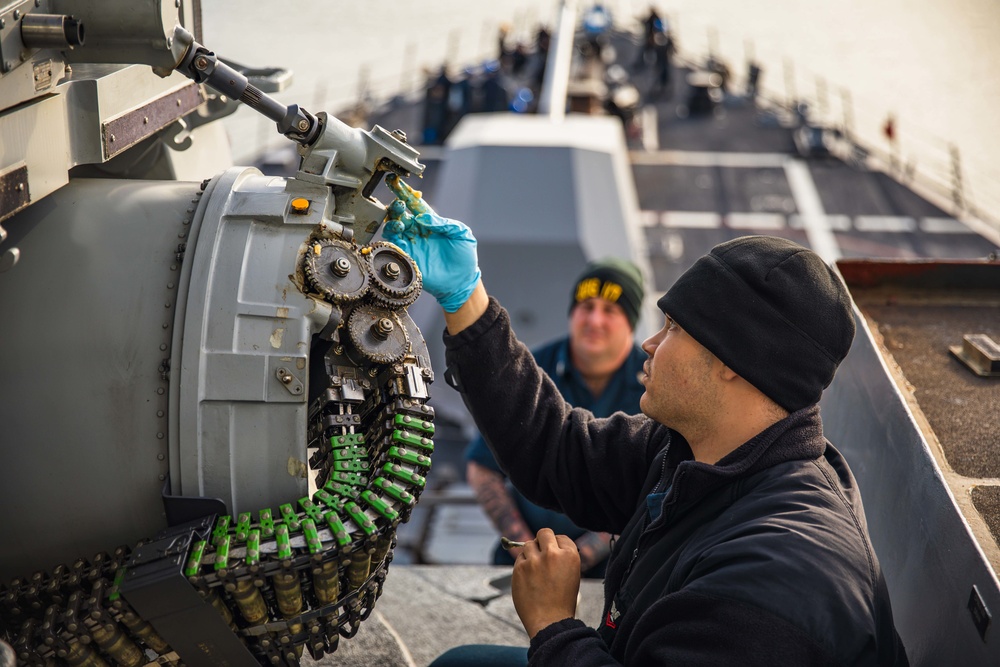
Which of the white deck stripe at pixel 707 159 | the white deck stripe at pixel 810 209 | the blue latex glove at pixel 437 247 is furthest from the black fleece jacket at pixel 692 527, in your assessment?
the white deck stripe at pixel 707 159

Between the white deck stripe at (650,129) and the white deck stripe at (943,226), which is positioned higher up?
the white deck stripe at (650,129)

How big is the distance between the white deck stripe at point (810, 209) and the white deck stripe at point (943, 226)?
64.1 inches

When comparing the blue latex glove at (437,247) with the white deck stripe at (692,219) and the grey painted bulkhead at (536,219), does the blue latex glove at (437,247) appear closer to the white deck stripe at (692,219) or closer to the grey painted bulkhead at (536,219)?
the grey painted bulkhead at (536,219)

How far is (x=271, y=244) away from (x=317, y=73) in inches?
846

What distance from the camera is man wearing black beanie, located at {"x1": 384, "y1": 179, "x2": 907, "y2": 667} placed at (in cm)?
205

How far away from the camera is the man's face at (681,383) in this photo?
7.99ft

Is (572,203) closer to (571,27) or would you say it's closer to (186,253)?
(186,253)

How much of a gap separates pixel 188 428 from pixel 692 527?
3.99 ft

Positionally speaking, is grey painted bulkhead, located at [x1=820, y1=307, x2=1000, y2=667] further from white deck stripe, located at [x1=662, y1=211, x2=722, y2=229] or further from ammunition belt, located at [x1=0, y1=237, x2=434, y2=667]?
white deck stripe, located at [x1=662, y1=211, x2=722, y2=229]

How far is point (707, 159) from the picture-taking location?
18.6 metres

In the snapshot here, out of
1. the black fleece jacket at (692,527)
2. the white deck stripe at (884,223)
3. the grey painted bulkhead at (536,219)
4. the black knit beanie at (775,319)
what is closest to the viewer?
the black fleece jacket at (692,527)

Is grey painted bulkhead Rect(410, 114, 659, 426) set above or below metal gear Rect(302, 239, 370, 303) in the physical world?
below

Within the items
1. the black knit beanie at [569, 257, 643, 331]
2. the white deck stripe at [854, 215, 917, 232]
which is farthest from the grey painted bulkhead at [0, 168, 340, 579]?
the white deck stripe at [854, 215, 917, 232]

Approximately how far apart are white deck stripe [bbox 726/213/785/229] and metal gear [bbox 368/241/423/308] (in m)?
13.8
